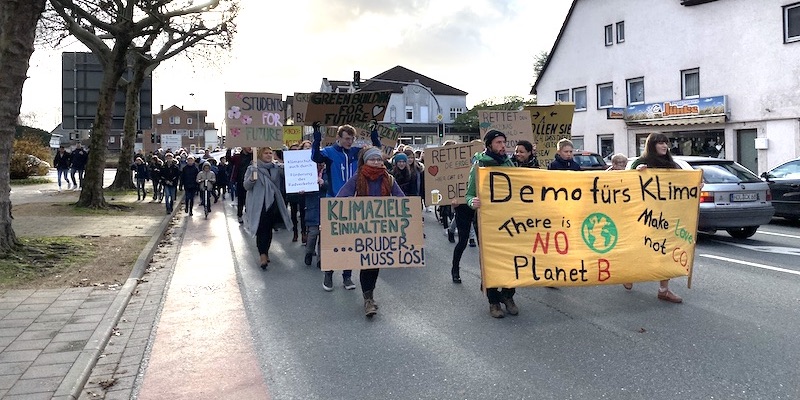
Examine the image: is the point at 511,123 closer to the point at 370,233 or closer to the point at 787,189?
the point at 787,189

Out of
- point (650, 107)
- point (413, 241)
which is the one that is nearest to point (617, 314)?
point (413, 241)

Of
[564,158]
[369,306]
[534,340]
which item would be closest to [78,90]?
[564,158]

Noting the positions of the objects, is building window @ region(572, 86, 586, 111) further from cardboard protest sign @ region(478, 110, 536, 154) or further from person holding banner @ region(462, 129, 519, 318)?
person holding banner @ region(462, 129, 519, 318)

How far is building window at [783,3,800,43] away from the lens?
77.1ft

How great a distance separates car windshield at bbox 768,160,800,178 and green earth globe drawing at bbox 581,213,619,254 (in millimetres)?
9603

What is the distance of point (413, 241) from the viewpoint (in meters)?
6.76

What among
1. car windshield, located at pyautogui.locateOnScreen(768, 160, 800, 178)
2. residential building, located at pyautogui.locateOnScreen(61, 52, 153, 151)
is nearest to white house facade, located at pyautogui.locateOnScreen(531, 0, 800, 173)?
car windshield, located at pyautogui.locateOnScreen(768, 160, 800, 178)

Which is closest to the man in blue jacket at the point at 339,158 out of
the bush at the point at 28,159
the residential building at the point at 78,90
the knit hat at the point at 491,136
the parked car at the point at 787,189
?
the knit hat at the point at 491,136

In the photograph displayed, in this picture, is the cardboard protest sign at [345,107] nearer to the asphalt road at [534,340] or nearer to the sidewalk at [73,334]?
the sidewalk at [73,334]

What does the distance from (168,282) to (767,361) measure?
23.4 feet

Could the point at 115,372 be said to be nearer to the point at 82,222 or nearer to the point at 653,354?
the point at 653,354

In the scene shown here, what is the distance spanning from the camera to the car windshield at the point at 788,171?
13766mm

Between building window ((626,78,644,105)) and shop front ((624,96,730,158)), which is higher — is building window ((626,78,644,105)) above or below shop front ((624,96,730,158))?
above

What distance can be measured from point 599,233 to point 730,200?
5.97m
